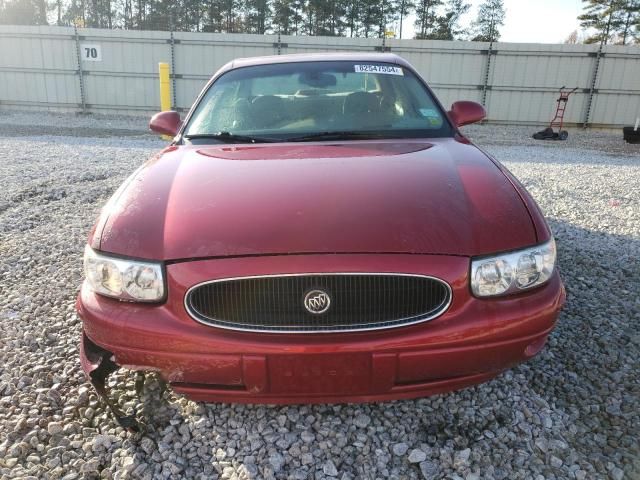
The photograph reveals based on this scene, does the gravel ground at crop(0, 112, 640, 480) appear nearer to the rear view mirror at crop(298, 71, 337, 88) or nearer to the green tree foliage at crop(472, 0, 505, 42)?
the rear view mirror at crop(298, 71, 337, 88)

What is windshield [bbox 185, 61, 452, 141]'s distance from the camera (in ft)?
9.00

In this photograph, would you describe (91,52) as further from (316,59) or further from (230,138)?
(230,138)

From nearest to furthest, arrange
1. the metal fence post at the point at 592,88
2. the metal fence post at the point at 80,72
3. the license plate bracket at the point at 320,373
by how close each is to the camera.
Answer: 1. the license plate bracket at the point at 320,373
2. the metal fence post at the point at 592,88
3. the metal fence post at the point at 80,72

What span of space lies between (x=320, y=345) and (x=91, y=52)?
54.3ft

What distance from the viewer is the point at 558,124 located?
14.6 meters

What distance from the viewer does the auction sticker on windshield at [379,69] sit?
317 centimetres

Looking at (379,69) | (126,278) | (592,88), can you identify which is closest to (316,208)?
(126,278)

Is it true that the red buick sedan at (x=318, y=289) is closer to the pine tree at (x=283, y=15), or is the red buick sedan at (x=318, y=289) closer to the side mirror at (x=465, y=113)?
the side mirror at (x=465, y=113)

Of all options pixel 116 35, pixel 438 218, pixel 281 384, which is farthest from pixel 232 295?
pixel 116 35

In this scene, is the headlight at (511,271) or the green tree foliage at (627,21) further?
the green tree foliage at (627,21)

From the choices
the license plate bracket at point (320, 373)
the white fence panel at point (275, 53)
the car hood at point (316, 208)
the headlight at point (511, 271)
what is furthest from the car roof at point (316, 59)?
the white fence panel at point (275, 53)

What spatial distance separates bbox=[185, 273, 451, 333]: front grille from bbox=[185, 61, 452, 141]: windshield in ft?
3.98

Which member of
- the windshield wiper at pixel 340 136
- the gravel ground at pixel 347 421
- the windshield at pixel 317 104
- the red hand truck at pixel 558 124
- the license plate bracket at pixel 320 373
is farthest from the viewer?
the red hand truck at pixel 558 124

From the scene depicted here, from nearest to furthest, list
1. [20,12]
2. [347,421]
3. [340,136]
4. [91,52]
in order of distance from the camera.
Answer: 1. [347,421]
2. [340,136]
3. [91,52]
4. [20,12]
